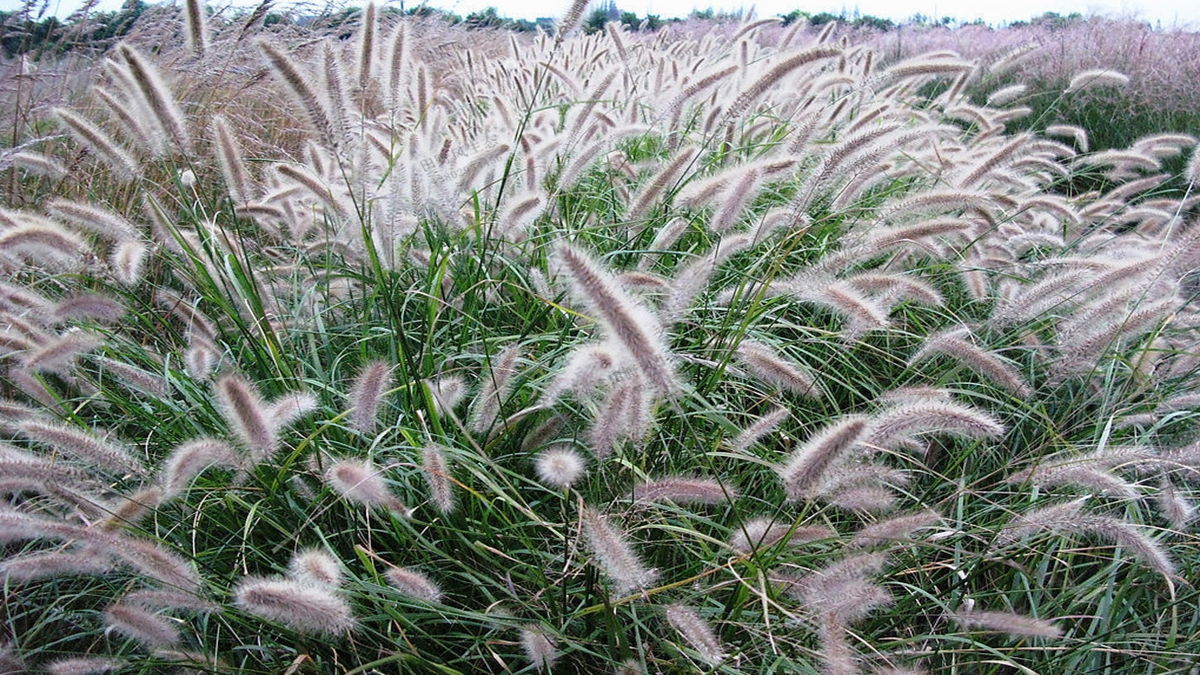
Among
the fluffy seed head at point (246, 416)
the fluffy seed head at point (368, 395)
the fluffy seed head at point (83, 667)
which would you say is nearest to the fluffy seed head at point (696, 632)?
the fluffy seed head at point (368, 395)

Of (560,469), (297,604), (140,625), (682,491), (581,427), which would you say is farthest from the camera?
(581,427)

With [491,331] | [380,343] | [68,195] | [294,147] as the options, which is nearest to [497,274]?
[491,331]

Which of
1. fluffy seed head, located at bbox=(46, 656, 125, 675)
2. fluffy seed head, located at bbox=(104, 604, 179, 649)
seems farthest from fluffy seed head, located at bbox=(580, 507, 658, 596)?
fluffy seed head, located at bbox=(46, 656, 125, 675)

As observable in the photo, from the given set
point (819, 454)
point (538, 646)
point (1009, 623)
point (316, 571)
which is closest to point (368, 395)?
point (316, 571)

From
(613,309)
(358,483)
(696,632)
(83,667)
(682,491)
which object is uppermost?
(613,309)

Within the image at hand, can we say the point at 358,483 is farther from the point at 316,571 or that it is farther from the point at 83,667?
the point at 83,667

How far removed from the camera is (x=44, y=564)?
5.03 feet

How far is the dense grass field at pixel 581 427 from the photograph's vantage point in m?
1.52

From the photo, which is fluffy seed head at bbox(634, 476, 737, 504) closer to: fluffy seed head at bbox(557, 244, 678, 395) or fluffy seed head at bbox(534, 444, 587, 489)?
fluffy seed head at bbox(534, 444, 587, 489)

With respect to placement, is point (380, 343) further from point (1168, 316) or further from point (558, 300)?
point (1168, 316)

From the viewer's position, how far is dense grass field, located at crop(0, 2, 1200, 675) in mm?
1523

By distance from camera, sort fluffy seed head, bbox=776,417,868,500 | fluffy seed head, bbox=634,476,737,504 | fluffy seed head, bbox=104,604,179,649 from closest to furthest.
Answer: fluffy seed head, bbox=776,417,868,500 → fluffy seed head, bbox=104,604,179,649 → fluffy seed head, bbox=634,476,737,504

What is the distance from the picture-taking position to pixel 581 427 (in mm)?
2004

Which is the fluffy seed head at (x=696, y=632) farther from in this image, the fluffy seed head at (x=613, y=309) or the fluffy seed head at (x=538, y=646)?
the fluffy seed head at (x=613, y=309)
